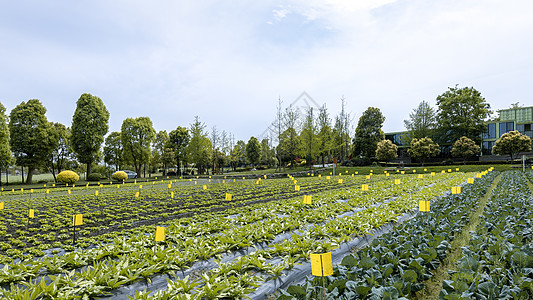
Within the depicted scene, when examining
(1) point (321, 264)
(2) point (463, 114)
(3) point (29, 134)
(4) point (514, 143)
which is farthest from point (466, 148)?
(3) point (29, 134)

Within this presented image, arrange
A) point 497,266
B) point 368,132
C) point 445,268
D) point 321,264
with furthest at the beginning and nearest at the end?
point 368,132 → point 445,268 → point 497,266 → point 321,264

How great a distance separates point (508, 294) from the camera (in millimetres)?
2518

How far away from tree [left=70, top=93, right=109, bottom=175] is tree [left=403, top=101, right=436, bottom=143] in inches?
1701

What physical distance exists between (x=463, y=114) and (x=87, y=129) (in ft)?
155

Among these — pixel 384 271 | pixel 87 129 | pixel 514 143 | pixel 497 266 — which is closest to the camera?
pixel 384 271

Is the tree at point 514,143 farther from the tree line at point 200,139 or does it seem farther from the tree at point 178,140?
the tree at point 178,140

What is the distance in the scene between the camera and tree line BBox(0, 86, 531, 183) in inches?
1029

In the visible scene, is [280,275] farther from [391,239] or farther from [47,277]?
[47,277]

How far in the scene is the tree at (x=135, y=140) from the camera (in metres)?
32.4

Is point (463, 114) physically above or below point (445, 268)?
above

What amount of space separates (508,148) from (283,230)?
117 ft

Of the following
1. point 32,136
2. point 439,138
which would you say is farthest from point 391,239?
point 439,138

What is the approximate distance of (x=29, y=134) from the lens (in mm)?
25781

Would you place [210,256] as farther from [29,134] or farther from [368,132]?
[368,132]
